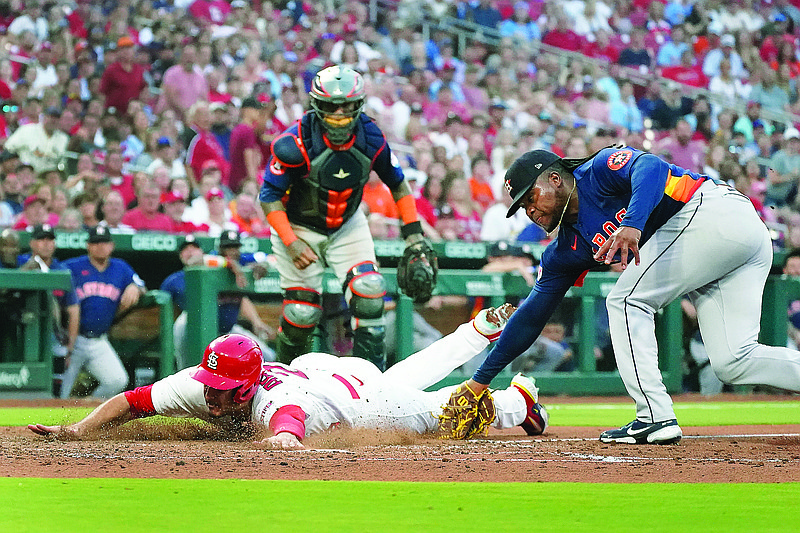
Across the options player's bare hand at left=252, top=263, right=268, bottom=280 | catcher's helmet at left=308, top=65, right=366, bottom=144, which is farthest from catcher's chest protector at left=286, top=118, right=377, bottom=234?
player's bare hand at left=252, top=263, right=268, bottom=280

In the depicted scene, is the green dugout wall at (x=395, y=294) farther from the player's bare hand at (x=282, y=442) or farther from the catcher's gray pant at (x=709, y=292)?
the catcher's gray pant at (x=709, y=292)

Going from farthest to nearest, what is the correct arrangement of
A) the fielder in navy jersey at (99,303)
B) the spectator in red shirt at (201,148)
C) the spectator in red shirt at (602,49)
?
the spectator in red shirt at (602,49) → the spectator in red shirt at (201,148) → the fielder in navy jersey at (99,303)

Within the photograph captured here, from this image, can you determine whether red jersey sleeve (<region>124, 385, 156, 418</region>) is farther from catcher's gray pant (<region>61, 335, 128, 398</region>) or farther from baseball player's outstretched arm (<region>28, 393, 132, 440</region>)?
catcher's gray pant (<region>61, 335, 128, 398</region>)

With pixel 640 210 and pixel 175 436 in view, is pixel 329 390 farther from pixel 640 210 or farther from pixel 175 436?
pixel 640 210

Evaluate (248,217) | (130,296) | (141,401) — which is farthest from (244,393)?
(248,217)

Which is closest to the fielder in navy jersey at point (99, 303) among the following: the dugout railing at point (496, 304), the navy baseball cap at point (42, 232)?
the navy baseball cap at point (42, 232)

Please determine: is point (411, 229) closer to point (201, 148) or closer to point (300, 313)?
point (300, 313)

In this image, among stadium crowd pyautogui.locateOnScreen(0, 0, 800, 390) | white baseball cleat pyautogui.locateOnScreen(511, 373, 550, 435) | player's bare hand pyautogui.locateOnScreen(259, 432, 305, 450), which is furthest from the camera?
stadium crowd pyautogui.locateOnScreen(0, 0, 800, 390)
